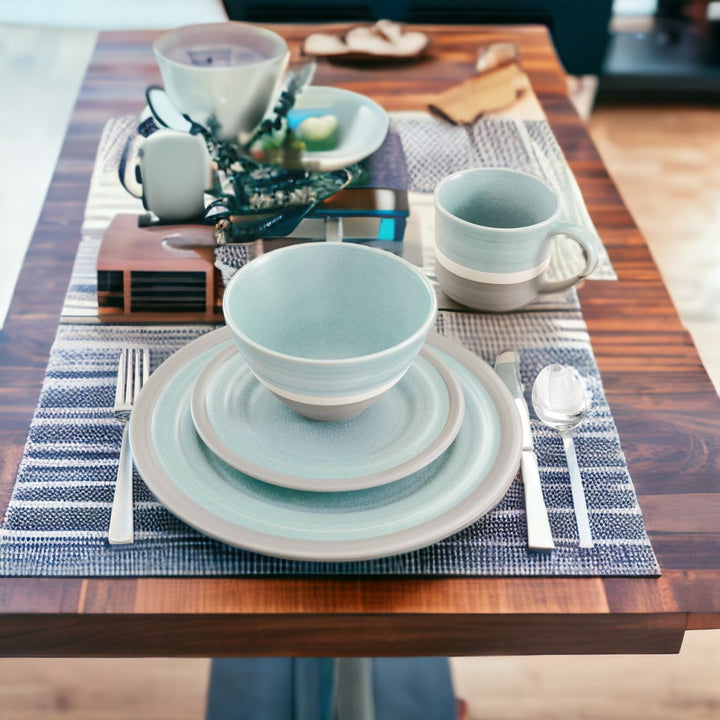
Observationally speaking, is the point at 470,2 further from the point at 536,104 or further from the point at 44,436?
the point at 44,436

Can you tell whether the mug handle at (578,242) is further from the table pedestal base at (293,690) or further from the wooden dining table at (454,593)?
the table pedestal base at (293,690)

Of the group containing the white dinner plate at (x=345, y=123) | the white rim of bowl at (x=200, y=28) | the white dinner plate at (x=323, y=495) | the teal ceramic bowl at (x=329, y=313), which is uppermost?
the white rim of bowl at (x=200, y=28)

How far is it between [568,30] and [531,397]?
2.01m

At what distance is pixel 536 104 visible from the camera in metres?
1.19

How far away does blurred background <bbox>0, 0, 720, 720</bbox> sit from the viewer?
1.22 m

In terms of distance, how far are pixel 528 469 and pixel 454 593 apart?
0.12 m

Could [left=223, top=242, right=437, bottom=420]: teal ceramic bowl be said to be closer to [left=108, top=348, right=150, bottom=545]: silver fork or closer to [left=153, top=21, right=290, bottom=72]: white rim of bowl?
[left=108, top=348, right=150, bottom=545]: silver fork

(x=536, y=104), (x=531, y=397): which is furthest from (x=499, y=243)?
(x=536, y=104)

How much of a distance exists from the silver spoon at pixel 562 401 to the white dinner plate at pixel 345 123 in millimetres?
368

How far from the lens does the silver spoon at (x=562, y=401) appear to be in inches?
26.3

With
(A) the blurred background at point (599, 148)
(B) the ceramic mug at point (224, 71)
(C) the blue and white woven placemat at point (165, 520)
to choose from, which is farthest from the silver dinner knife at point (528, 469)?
(A) the blurred background at point (599, 148)

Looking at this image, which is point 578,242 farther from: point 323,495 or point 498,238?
point 323,495

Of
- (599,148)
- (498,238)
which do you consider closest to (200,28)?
(498,238)

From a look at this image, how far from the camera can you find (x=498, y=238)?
74 cm
